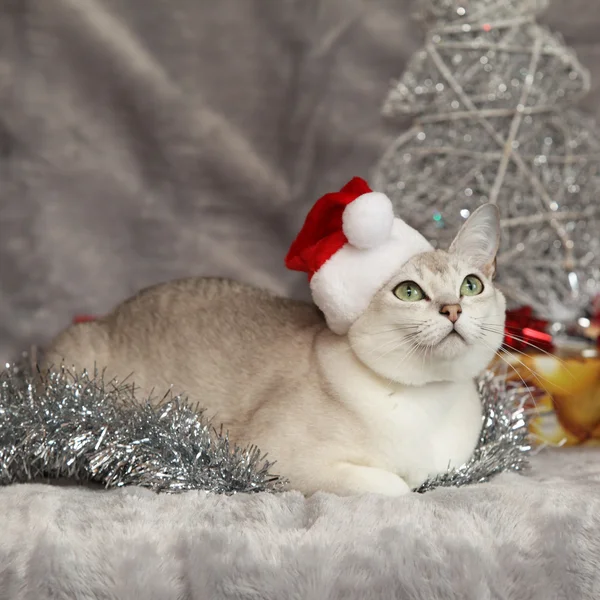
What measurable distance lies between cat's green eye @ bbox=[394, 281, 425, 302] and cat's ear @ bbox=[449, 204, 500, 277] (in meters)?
0.11

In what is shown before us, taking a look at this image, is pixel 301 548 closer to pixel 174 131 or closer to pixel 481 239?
pixel 481 239

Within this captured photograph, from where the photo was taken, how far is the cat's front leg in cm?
107

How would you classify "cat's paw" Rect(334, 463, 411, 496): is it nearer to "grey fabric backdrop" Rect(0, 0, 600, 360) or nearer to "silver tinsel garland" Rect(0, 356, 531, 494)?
"silver tinsel garland" Rect(0, 356, 531, 494)

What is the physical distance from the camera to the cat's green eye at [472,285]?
113 centimetres

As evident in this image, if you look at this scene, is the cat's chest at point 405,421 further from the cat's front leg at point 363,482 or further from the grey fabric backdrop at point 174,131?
the grey fabric backdrop at point 174,131

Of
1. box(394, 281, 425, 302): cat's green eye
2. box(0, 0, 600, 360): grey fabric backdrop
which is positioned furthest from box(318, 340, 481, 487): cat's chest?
box(0, 0, 600, 360): grey fabric backdrop

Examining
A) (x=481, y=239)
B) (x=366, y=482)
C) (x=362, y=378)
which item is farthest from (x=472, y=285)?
(x=366, y=482)

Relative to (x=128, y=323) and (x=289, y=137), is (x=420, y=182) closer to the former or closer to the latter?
(x=289, y=137)

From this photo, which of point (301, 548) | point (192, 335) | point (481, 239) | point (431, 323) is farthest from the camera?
point (192, 335)

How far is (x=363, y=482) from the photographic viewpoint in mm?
1071

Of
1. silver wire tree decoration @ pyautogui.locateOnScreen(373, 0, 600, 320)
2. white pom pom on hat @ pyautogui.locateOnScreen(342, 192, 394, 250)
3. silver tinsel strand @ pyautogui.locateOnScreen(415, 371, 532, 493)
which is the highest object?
silver wire tree decoration @ pyautogui.locateOnScreen(373, 0, 600, 320)

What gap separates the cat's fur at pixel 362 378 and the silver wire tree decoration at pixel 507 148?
0.61m

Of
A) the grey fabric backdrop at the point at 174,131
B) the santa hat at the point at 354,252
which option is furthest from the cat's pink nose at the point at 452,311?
the grey fabric backdrop at the point at 174,131

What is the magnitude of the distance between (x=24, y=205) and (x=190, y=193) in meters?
0.41
